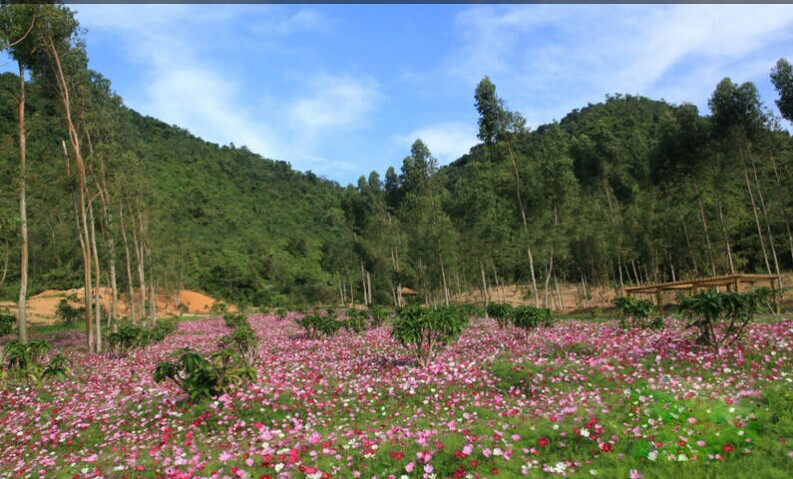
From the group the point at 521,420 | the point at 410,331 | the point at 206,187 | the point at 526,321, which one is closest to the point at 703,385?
the point at 521,420

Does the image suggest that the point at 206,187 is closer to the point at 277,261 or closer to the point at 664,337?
the point at 277,261

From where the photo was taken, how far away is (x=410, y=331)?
34.7 feet

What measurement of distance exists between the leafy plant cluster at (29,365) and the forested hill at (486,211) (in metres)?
4.10

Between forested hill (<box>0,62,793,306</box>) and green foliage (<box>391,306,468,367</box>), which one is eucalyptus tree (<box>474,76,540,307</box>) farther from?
green foliage (<box>391,306,468,367</box>)

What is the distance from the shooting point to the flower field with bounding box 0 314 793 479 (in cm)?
555

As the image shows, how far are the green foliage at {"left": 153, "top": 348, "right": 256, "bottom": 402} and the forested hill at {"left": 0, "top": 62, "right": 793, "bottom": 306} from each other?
9.47 metres

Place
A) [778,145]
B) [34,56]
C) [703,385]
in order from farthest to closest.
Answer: [778,145], [34,56], [703,385]

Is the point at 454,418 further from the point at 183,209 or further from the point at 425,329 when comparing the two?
the point at 183,209

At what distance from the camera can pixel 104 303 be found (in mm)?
34938

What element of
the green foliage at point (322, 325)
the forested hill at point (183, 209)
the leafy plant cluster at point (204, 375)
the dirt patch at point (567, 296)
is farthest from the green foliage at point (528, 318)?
the dirt patch at point (567, 296)

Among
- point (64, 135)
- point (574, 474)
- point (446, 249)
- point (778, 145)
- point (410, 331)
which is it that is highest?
A: point (64, 135)

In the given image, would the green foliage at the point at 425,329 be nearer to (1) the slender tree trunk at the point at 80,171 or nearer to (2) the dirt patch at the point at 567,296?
(1) the slender tree trunk at the point at 80,171

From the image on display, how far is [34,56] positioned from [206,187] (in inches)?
3033

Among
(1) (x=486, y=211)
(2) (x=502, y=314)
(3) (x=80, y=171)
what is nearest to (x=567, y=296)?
(1) (x=486, y=211)
